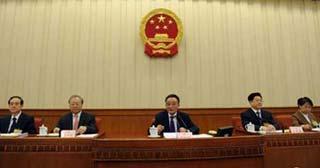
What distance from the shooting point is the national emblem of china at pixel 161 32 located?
490cm

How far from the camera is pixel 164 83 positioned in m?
4.90

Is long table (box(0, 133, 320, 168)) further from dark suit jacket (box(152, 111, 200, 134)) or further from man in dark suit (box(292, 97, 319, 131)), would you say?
man in dark suit (box(292, 97, 319, 131))

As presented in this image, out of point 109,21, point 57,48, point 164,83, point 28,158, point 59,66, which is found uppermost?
point 109,21

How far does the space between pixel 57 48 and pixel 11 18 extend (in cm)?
111

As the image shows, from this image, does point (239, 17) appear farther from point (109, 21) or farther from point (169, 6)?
point (109, 21)

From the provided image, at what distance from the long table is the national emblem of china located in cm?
305

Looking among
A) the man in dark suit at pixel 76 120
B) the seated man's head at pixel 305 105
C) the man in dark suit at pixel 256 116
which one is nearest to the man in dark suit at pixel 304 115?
the seated man's head at pixel 305 105

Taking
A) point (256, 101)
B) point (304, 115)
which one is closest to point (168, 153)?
point (256, 101)

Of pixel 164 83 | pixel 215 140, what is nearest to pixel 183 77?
pixel 164 83

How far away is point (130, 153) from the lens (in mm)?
1985

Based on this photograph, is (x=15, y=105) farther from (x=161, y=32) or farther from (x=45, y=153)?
(x=161, y=32)

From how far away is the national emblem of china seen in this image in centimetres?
490

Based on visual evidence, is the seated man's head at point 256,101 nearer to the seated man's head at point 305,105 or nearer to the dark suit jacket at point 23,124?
the seated man's head at point 305,105

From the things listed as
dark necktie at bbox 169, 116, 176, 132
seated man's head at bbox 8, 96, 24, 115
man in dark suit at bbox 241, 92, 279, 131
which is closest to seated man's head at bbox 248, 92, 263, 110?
man in dark suit at bbox 241, 92, 279, 131
